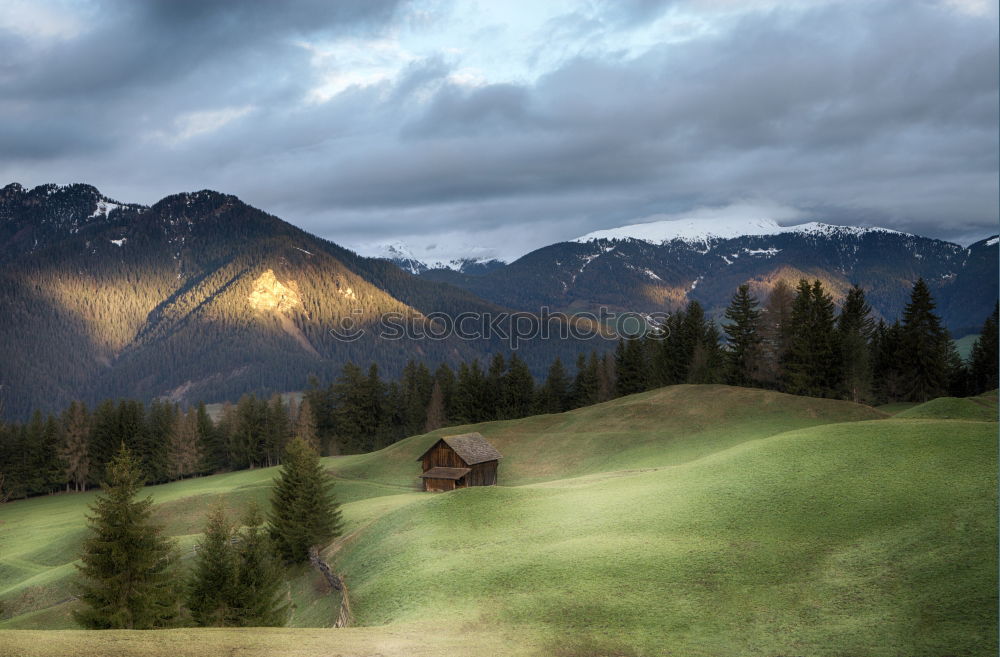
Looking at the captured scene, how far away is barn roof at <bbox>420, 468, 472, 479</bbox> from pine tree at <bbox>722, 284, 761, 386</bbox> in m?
46.5

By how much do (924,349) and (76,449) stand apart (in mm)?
136711

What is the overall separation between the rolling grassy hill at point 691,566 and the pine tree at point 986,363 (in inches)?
2922

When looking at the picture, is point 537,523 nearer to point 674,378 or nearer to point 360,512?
point 360,512

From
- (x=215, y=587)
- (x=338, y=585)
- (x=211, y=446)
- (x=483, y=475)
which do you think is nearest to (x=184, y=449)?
(x=211, y=446)

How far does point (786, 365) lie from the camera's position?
86.2 m

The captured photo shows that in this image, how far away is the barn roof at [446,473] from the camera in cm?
6881

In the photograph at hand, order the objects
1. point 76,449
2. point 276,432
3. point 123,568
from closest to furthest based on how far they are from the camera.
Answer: point 123,568 → point 76,449 → point 276,432

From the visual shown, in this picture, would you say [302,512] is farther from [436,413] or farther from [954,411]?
[436,413]

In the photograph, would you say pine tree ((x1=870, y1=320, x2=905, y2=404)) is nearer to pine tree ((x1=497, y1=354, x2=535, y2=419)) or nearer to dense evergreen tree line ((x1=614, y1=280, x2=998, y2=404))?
dense evergreen tree line ((x1=614, y1=280, x2=998, y2=404))

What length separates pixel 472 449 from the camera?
7281 cm

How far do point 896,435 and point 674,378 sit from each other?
78.9m

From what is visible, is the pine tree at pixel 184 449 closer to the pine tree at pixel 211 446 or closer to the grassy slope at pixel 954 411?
the pine tree at pixel 211 446

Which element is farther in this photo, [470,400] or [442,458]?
[470,400]

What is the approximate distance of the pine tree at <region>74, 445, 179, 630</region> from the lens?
29375 mm
